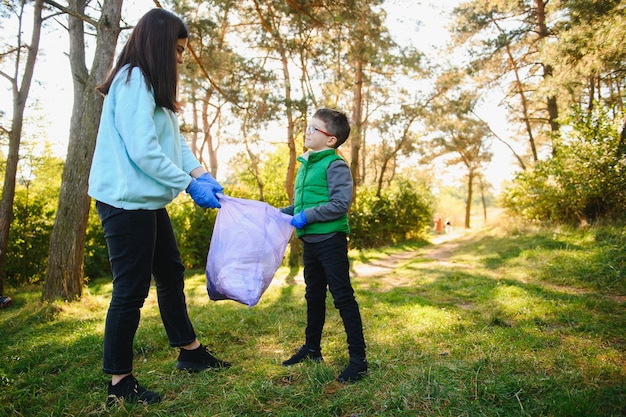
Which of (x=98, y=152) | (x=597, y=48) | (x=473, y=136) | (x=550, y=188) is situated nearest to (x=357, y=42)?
(x=597, y=48)

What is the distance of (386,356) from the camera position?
9.12 ft

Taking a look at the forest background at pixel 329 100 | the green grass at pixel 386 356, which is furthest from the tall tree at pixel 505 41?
the green grass at pixel 386 356

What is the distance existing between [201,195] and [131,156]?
16.8 inches

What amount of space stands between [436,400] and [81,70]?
595 cm

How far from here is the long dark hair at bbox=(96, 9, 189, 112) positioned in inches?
87.2

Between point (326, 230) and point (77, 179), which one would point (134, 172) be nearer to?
point (326, 230)

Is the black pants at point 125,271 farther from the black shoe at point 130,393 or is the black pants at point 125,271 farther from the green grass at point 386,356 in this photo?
the green grass at point 386,356

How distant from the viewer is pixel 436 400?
197 centimetres

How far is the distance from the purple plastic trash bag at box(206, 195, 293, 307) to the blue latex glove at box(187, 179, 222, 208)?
0.19 metres

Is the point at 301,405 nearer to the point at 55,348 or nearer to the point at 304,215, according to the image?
the point at 304,215

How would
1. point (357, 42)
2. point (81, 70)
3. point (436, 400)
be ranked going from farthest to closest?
point (357, 42) < point (81, 70) < point (436, 400)

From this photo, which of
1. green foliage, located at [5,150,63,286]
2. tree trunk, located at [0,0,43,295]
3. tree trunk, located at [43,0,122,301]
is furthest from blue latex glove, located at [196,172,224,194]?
green foliage, located at [5,150,63,286]

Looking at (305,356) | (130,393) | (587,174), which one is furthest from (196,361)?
(587,174)

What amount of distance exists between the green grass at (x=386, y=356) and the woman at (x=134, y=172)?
346mm
